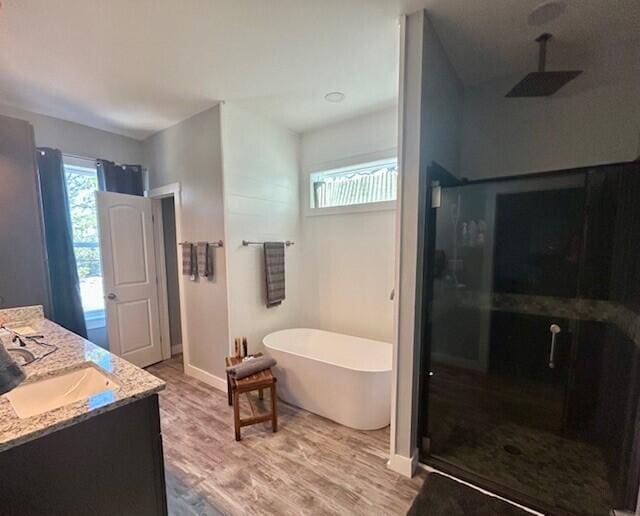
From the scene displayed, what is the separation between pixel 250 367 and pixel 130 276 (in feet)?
6.52

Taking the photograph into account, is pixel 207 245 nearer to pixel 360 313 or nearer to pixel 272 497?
pixel 360 313

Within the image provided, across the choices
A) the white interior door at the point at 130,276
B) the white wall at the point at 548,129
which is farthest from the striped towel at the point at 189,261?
the white wall at the point at 548,129

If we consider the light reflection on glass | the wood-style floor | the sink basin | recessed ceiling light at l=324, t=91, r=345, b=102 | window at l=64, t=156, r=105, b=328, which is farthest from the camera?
window at l=64, t=156, r=105, b=328

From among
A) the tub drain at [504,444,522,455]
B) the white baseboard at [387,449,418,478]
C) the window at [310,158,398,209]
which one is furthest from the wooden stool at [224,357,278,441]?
the window at [310,158,398,209]

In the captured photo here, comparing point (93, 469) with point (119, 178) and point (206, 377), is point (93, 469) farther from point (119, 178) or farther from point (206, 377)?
point (119, 178)

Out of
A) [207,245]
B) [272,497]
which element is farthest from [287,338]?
[272,497]

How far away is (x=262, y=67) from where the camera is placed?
2.18 metres

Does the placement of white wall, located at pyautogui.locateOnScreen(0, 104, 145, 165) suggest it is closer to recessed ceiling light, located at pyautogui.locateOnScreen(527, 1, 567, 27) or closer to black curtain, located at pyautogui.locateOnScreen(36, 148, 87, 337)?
black curtain, located at pyautogui.locateOnScreen(36, 148, 87, 337)

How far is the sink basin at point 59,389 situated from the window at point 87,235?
2.16 m

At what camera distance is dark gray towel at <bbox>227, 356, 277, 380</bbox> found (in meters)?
2.36

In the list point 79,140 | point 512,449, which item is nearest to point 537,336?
point 512,449

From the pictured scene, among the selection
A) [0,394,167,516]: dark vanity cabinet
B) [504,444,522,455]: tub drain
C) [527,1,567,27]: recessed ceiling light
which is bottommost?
[504,444,522,455]: tub drain

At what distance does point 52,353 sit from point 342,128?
3.04m

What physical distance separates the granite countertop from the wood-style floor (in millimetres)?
979
